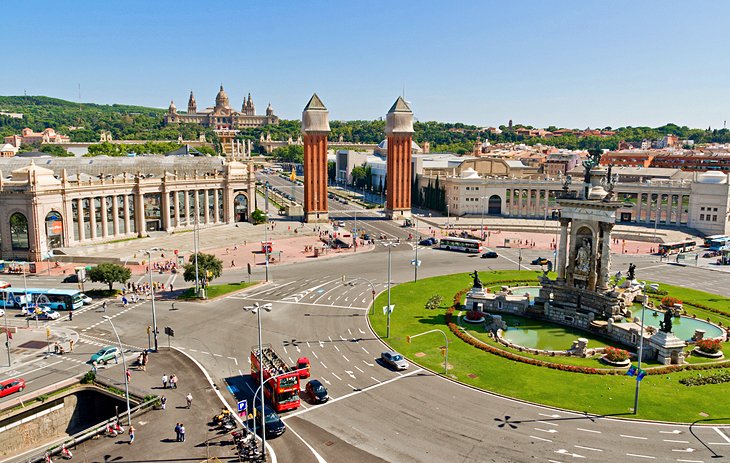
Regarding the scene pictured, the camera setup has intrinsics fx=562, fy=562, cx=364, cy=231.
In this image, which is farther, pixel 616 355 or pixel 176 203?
pixel 176 203

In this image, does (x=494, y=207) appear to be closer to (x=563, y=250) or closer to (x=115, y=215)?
(x=563, y=250)

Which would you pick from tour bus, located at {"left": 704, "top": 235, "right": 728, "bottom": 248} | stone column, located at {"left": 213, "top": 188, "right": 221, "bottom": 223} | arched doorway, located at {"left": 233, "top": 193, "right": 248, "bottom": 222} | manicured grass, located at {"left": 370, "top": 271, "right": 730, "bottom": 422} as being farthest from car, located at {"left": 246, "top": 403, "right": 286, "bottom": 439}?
tour bus, located at {"left": 704, "top": 235, "right": 728, "bottom": 248}

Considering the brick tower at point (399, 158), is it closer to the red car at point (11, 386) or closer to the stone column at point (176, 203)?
the stone column at point (176, 203)

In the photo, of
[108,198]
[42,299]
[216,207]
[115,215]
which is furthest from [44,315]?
[216,207]

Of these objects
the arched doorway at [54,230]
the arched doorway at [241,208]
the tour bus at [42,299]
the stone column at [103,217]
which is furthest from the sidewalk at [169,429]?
the arched doorway at [241,208]

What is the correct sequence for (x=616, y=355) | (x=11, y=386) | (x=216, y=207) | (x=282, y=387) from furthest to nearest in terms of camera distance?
(x=216, y=207) → (x=616, y=355) → (x=11, y=386) → (x=282, y=387)

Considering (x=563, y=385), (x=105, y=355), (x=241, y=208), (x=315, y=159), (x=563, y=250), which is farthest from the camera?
(x=315, y=159)

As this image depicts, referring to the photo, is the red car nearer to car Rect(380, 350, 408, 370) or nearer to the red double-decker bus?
the red double-decker bus

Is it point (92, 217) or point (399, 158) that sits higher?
point (399, 158)
